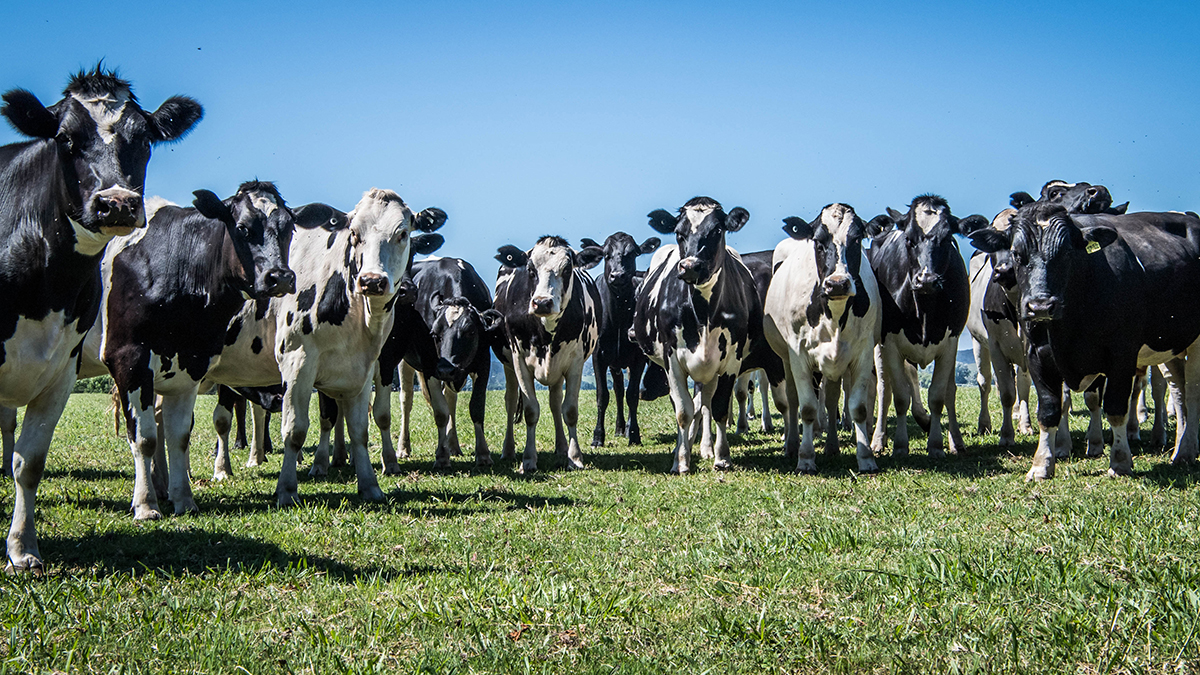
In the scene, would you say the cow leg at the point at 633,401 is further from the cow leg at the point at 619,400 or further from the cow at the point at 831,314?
the cow at the point at 831,314

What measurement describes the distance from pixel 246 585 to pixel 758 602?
2585mm

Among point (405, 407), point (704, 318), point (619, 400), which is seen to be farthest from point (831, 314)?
point (619, 400)

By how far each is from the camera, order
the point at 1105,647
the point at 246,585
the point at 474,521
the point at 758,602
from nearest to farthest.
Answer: the point at 1105,647
the point at 758,602
the point at 246,585
the point at 474,521

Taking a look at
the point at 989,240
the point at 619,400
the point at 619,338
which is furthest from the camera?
the point at 619,400

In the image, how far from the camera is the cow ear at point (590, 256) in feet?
41.9

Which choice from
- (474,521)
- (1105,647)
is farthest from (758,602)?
(474,521)

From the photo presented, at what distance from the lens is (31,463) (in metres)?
5.45

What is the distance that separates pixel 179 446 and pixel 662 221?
6.00 metres

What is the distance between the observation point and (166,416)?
25.8 ft

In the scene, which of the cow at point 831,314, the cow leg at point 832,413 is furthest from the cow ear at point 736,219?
the cow leg at point 832,413

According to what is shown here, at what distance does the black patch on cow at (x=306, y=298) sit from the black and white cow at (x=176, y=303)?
1.53 feet

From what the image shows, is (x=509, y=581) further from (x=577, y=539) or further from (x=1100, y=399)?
(x=1100, y=399)

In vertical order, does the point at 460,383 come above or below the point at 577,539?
above

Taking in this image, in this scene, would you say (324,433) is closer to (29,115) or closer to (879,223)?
(29,115)
